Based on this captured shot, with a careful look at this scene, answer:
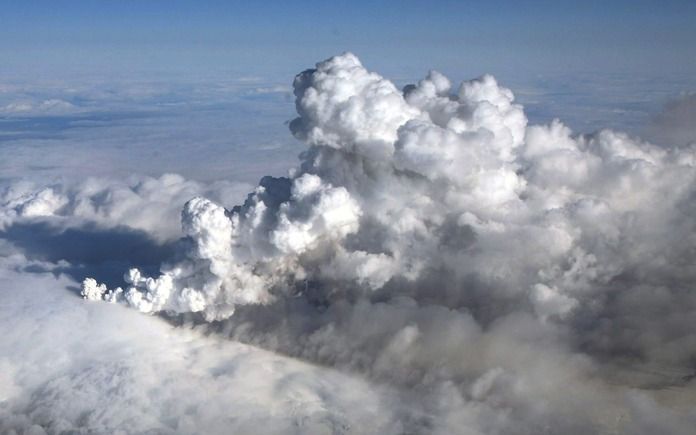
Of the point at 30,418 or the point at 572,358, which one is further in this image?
the point at 30,418

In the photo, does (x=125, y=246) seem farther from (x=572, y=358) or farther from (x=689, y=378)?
(x=689, y=378)

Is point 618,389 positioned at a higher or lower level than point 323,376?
higher

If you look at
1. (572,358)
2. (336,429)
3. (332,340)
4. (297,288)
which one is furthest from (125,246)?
(572,358)

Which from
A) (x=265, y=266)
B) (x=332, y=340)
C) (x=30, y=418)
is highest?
(x=265, y=266)

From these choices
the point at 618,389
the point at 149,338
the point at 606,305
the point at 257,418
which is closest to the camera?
the point at 618,389

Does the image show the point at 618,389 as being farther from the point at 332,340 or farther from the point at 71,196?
the point at 71,196

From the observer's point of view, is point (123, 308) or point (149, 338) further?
point (123, 308)

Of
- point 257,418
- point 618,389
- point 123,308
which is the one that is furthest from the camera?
point 123,308

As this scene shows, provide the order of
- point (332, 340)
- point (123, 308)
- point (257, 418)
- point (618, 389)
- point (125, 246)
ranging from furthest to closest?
1. point (125, 246)
2. point (123, 308)
3. point (332, 340)
4. point (257, 418)
5. point (618, 389)

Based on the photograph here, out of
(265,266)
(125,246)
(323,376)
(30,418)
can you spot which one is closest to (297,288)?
(265,266)
